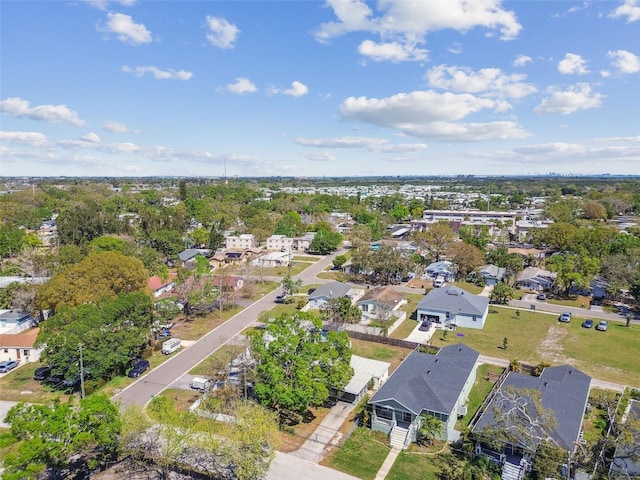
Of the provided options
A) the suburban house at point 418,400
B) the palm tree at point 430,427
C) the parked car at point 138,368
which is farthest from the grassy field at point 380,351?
the parked car at point 138,368

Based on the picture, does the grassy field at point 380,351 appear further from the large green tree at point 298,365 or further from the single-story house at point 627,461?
the single-story house at point 627,461

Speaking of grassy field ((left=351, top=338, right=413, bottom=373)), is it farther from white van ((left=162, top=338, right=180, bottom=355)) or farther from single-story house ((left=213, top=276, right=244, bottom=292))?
single-story house ((left=213, top=276, right=244, bottom=292))

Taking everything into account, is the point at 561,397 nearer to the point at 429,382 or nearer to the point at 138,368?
the point at 429,382

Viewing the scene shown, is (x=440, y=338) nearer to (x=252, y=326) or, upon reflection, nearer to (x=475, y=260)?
(x=252, y=326)

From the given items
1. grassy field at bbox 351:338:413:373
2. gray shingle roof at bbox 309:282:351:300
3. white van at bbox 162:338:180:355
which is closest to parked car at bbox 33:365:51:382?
white van at bbox 162:338:180:355

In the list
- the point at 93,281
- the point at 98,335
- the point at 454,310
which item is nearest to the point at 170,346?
the point at 98,335

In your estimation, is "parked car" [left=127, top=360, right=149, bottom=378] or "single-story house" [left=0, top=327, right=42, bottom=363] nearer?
"parked car" [left=127, top=360, right=149, bottom=378]
